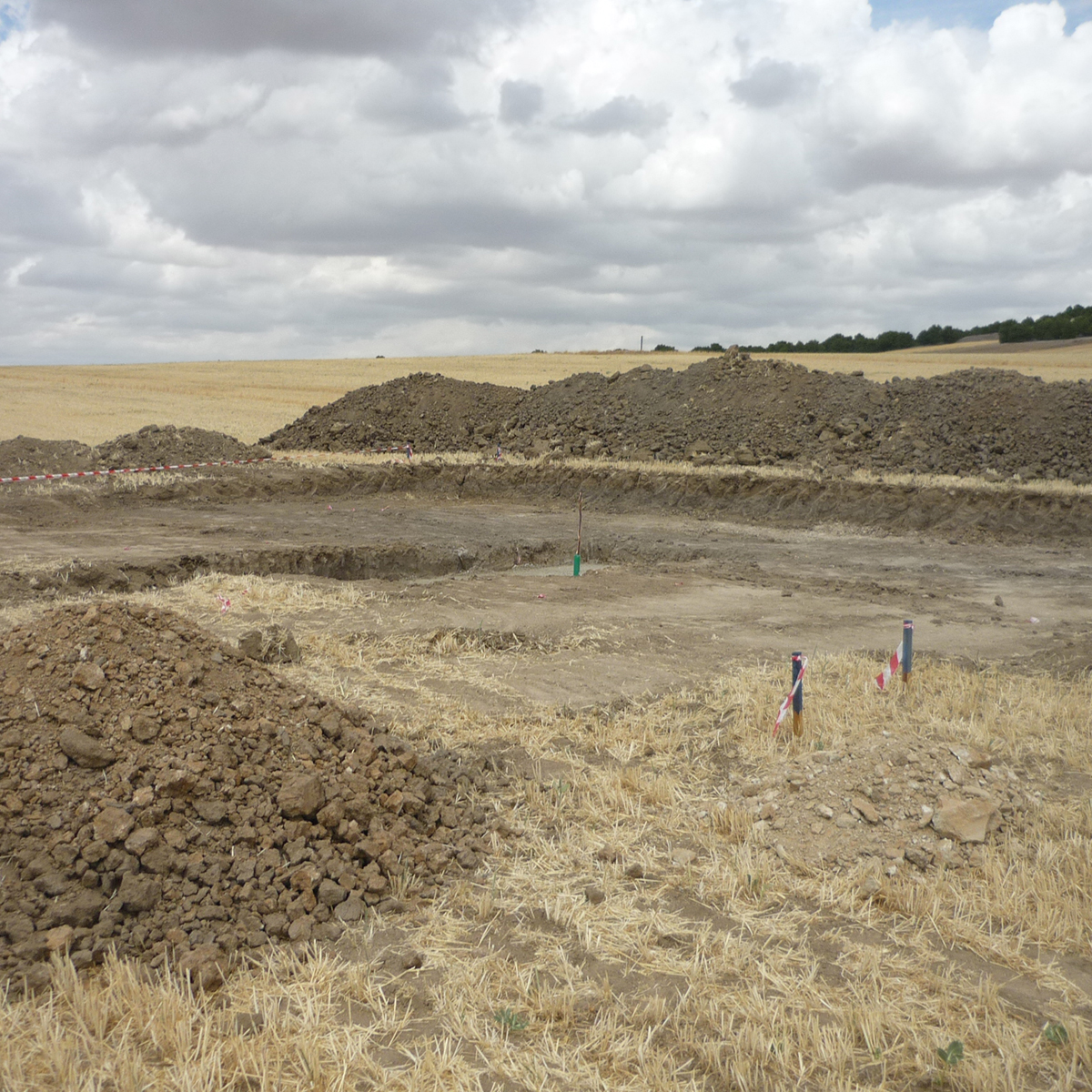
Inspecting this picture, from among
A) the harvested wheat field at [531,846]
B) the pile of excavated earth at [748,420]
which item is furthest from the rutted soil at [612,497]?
the harvested wheat field at [531,846]

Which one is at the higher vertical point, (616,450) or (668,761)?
(616,450)

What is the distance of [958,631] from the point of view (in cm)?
1123

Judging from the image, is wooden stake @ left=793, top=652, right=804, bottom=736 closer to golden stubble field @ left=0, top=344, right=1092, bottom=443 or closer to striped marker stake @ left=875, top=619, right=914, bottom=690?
striped marker stake @ left=875, top=619, right=914, bottom=690

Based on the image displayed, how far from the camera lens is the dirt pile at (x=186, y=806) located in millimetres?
4391

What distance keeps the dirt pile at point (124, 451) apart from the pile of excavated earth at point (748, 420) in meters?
5.70

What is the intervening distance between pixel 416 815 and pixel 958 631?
26.5ft

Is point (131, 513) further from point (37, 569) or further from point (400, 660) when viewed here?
point (400, 660)

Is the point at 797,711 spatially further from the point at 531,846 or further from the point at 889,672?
the point at 531,846

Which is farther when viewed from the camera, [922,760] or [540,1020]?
[922,760]

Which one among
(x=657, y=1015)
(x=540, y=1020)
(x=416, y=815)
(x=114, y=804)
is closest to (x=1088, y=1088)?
(x=657, y=1015)

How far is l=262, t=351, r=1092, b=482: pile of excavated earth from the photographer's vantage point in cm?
2317

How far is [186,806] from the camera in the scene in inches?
195

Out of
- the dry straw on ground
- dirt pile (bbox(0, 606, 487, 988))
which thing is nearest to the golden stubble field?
dirt pile (bbox(0, 606, 487, 988))

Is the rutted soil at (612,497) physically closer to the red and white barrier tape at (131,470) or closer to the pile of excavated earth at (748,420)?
the red and white barrier tape at (131,470)
